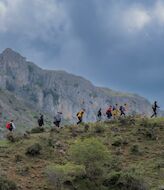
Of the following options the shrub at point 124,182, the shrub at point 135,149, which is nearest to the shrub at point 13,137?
the shrub at point 135,149

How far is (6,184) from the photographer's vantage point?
29.0 meters

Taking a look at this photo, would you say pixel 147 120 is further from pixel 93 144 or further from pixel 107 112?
pixel 93 144

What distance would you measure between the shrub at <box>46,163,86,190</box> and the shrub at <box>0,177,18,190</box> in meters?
2.37

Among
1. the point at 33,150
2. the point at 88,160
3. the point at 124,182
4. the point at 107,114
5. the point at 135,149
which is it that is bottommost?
the point at 124,182

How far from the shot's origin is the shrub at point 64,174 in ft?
100

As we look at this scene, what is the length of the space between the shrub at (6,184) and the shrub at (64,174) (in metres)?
2.37

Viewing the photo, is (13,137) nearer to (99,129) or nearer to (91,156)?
(99,129)

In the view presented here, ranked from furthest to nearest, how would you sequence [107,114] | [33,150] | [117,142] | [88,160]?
[107,114] → [117,142] → [33,150] → [88,160]

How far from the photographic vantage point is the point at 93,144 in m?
31.8

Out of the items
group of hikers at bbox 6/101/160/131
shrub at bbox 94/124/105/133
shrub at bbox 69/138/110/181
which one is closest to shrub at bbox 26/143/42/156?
shrub at bbox 69/138/110/181

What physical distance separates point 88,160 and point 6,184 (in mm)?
5496

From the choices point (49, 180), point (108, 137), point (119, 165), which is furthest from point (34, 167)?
point (108, 137)

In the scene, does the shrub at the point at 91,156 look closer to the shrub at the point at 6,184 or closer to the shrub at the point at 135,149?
the shrub at the point at 6,184

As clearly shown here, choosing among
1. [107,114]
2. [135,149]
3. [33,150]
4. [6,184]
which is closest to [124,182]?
[6,184]
